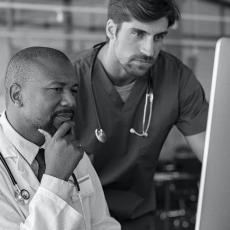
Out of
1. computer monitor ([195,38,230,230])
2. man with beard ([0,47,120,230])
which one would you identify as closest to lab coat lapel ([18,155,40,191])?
man with beard ([0,47,120,230])

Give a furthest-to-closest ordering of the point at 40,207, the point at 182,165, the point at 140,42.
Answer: the point at 182,165 < the point at 140,42 < the point at 40,207

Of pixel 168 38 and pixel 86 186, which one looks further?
pixel 168 38

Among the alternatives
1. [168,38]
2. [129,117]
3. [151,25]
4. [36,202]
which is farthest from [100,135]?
[168,38]

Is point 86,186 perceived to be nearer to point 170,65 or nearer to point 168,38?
point 170,65

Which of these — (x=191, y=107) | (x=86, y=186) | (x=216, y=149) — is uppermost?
(x=216, y=149)

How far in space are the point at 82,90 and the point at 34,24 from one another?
14.4ft

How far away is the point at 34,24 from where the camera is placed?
19.4ft

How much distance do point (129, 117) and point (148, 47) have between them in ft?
1.07

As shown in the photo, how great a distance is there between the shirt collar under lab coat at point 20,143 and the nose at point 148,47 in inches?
20.3

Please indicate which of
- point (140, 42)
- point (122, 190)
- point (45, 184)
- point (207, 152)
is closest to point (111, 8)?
point (140, 42)

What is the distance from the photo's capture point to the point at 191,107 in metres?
1.75

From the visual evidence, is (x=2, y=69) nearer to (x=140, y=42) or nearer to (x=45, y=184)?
(x=140, y=42)

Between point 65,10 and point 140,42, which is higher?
point 140,42

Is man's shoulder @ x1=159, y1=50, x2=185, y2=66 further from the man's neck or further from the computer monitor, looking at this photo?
the computer monitor
